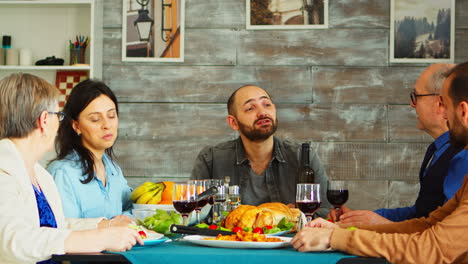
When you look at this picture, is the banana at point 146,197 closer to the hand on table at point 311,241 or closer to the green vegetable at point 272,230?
the green vegetable at point 272,230

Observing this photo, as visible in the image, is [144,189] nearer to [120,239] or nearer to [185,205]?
[185,205]

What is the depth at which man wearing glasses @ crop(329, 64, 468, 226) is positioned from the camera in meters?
2.41

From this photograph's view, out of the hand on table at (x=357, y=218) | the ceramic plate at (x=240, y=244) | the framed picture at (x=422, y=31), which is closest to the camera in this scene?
the ceramic plate at (x=240, y=244)

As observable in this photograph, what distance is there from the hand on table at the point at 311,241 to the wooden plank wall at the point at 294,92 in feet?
7.76

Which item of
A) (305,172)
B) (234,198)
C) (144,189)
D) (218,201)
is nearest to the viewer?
(218,201)

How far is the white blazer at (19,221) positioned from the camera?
1652mm

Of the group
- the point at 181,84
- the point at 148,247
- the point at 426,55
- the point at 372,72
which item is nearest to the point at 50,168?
the point at 148,247

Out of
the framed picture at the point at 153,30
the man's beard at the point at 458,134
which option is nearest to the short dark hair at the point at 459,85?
the man's beard at the point at 458,134

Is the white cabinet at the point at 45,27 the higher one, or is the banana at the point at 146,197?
the white cabinet at the point at 45,27

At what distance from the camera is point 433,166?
2.72 meters

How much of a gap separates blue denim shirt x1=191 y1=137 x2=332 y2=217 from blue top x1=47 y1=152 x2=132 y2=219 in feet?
1.66

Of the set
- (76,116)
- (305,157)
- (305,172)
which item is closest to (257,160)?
(305,172)

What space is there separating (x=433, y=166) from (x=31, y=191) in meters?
1.68

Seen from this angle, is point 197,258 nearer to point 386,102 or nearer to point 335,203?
point 335,203
